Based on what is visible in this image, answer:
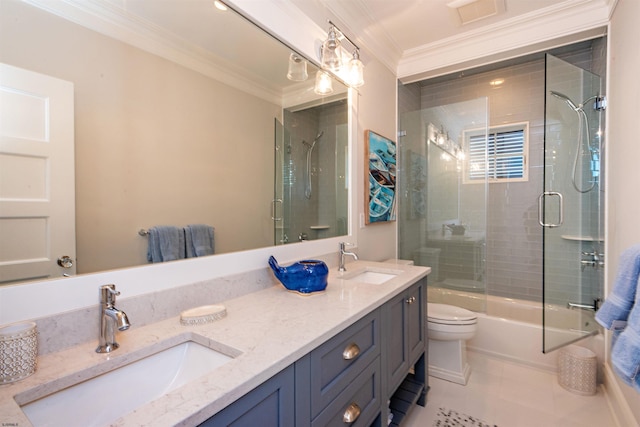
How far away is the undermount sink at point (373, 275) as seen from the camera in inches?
70.8

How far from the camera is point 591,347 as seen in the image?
2.16 m

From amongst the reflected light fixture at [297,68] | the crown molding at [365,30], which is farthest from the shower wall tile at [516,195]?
the reflected light fixture at [297,68]

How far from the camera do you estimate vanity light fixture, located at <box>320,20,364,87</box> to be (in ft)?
5.74

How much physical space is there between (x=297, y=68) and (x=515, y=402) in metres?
2.50

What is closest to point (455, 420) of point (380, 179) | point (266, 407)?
point (266, 407)

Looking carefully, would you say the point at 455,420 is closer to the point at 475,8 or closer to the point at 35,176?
the point at 35,176

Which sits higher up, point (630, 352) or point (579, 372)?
point (630, 352)

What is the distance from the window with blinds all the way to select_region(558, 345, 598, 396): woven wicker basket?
1530 millimetres

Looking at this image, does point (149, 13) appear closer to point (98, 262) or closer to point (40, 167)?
point (40, 167)

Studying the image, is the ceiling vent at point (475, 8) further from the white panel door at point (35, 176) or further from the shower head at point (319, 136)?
the white panel door at point (35, 176)

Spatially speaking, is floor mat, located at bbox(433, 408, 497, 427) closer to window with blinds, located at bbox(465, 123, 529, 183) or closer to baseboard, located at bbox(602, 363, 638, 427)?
baseboard, located at bbox(602, 363, 638, 427)

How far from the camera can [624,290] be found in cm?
98

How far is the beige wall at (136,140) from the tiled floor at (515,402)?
1669 millimetres

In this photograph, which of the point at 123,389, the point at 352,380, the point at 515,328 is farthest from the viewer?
the point at 515,328
